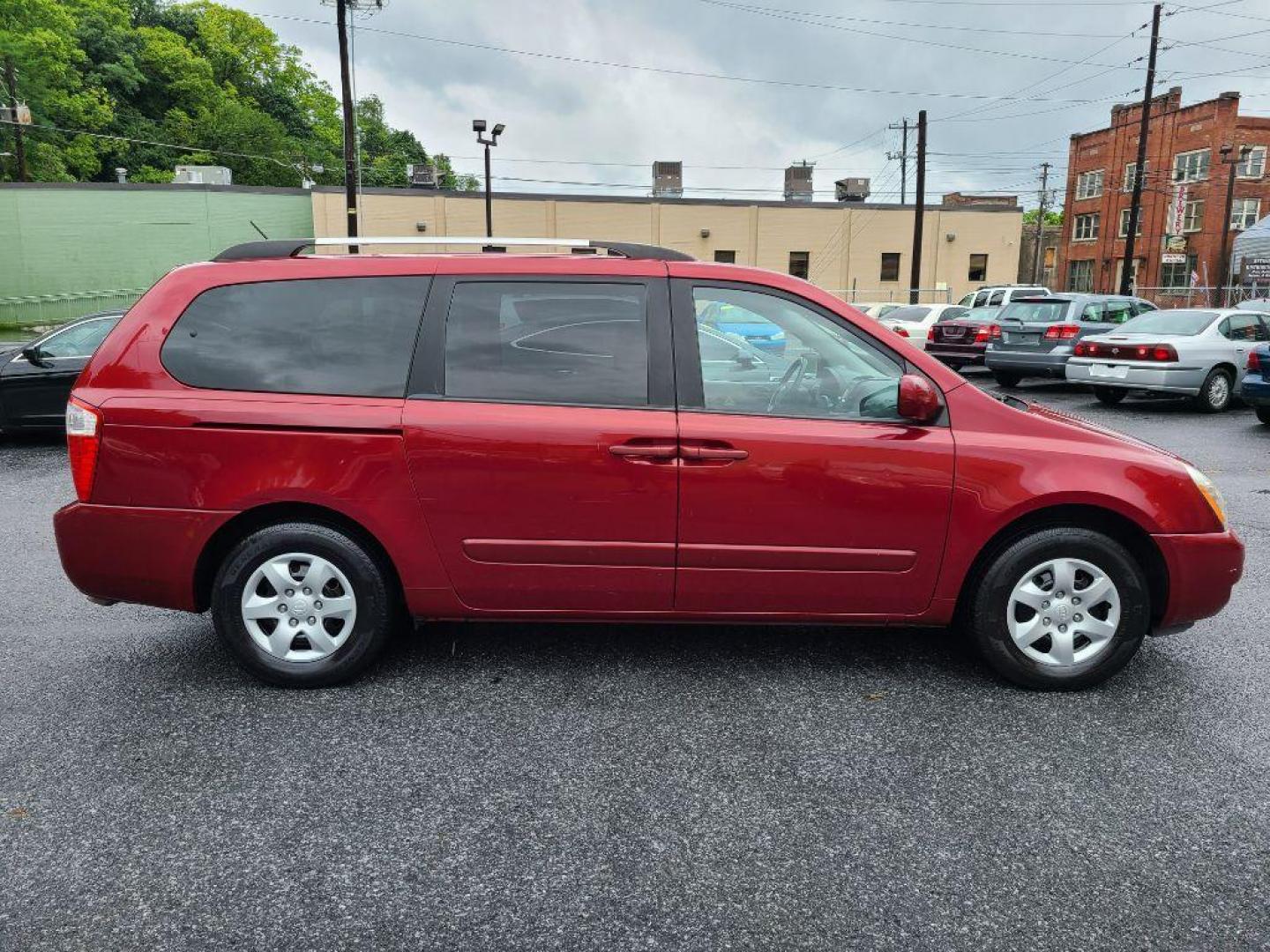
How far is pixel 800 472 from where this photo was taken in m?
3.52

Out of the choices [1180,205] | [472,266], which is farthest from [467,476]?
[1180,205]

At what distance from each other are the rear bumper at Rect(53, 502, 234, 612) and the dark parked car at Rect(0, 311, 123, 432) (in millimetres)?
6968

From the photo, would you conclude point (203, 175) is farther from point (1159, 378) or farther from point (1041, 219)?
point (1041, 219)

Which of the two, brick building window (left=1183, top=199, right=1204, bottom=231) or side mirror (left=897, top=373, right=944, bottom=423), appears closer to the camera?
side mirror (left=897, top=373, right=944, bottom=423)

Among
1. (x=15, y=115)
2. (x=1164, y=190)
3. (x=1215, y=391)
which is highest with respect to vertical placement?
(x=15, y=115)

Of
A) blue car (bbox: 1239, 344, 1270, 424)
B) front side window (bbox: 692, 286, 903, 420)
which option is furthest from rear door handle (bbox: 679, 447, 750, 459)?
blue car (bbox: 1239, 344, 1270, 424)

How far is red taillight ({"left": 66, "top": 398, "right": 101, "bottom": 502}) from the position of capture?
3576mm

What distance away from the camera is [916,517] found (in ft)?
11.7

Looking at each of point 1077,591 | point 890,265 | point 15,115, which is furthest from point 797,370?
point 15,115

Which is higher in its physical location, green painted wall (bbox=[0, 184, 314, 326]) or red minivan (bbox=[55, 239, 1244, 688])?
green painted wall (bbox=[0, 184, 314, 326])

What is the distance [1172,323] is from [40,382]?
49.4 feet

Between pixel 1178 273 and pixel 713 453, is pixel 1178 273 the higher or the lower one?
the higher one

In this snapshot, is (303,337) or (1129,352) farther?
(1129,352)

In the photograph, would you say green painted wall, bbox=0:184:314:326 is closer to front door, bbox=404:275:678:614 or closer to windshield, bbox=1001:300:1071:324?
windshield, bbox=1001:300:1071:324
